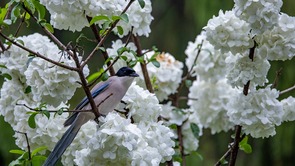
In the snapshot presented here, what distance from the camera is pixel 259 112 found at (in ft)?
7.33

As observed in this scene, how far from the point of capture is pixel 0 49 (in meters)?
2.45

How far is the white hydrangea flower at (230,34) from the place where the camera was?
214 cm

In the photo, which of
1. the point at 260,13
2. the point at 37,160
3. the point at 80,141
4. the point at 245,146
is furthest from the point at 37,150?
the point at 260,13

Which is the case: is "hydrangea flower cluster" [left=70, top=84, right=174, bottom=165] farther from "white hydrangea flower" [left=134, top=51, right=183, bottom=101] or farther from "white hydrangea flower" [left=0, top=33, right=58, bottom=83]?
"white hydrangea flower" [left=134, top=51, right=183, bottom=101]

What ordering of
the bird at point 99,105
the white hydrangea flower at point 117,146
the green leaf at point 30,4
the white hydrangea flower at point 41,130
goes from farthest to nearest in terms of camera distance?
the white hydrangea flower at point 41,130 < the bird at point 99,105 < the green leaf at point 30,4 < the white hydrangea flower at point 117,146

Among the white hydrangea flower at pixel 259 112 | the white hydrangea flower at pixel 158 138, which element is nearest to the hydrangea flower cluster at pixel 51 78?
the white hydrangea flower at pixel 158 138

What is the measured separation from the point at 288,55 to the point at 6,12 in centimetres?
95

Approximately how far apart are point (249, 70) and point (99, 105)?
49cm

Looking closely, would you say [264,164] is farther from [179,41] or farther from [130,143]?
[130,143]

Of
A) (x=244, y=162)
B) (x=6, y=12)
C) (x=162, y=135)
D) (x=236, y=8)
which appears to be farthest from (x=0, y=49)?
(x=244, y=162)

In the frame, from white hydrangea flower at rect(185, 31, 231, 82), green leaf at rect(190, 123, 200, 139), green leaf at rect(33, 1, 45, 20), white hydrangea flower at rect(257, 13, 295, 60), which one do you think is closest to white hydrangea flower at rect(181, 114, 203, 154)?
green leaf at rect(190, 123, 200, 139)

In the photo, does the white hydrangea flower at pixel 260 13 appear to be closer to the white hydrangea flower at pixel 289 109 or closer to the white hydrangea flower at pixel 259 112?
the white hydrangea flower at pixel 259 112

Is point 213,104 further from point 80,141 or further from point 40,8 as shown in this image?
point 40,8

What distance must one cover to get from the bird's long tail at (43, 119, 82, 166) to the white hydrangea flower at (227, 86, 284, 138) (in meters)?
0.53
